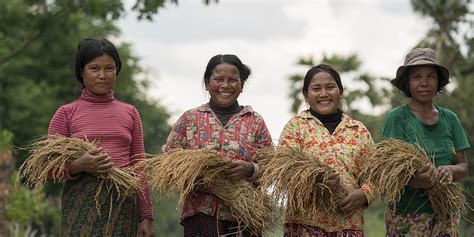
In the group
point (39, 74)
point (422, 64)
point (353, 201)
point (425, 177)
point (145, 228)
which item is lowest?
point (145, 228)

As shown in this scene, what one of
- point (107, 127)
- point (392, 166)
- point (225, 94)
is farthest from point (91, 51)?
point (392, 166)

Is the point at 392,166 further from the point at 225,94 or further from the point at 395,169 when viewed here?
the point at 225,94

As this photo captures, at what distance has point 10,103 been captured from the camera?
2648 cm

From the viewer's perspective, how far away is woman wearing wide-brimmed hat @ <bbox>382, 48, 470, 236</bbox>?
5555 mm

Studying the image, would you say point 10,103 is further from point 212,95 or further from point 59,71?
point 212,95

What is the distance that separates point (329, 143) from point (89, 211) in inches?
56.8

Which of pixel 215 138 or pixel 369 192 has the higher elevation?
pixel 215 138

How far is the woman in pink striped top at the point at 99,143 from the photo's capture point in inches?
210

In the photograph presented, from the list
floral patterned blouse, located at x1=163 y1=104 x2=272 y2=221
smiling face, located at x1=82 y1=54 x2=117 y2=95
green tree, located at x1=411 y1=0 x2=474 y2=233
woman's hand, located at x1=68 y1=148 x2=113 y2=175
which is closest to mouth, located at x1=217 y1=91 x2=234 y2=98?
floral patterned blouse, located at x1=163 y1=104 x2=272 y2=221

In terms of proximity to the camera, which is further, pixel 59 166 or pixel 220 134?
pixel 220 134

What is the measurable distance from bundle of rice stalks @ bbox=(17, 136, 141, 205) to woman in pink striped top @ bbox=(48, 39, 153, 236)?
47 mm

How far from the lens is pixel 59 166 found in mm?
5234

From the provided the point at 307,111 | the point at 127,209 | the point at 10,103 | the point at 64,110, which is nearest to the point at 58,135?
the point at 64,110

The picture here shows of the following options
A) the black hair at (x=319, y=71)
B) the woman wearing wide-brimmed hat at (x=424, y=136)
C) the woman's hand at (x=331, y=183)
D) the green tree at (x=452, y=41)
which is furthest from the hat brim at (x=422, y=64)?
the green tree at (x=452, y=41)
